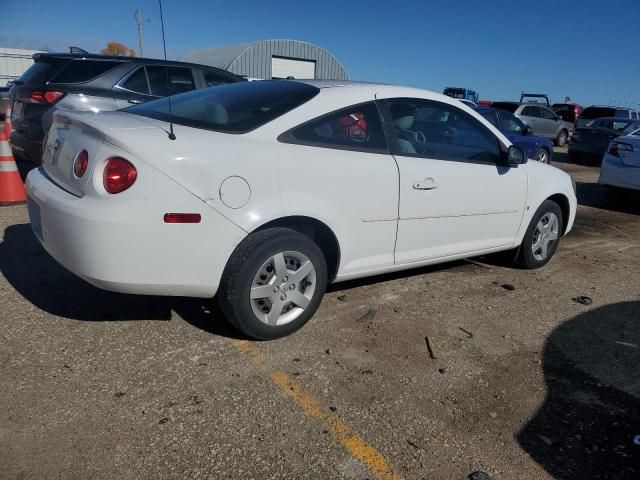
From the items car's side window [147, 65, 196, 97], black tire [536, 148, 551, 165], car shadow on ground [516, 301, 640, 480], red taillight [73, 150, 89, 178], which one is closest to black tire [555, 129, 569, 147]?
black tire [536, 148, 551, 165]

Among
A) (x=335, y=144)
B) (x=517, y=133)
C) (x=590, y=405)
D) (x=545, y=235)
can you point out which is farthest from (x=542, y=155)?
(x=590, y=405)

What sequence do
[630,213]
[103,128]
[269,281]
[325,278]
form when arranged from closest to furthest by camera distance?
[103,128] < [269,281] < [325,278] < [630,213]

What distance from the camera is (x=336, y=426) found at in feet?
→ 7.97

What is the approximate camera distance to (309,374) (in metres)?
2.86

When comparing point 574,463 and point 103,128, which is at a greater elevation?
point 103,128

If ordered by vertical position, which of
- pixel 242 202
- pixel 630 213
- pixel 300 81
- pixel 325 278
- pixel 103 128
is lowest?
pixel 630 213

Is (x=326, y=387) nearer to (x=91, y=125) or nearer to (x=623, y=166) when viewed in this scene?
(x=91, y=125)

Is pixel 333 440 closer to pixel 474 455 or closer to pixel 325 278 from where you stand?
pixel 474 455

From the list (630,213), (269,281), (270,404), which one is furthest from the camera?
Answer: (630,213)

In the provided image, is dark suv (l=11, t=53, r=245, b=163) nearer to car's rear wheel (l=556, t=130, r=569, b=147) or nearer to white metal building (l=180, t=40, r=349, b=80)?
car's rear wheel (l=556, t=130, r=569, b=147)

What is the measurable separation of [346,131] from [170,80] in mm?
4538

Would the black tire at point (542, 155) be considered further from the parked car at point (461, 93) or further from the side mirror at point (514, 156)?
the parked car at point (461, 93)

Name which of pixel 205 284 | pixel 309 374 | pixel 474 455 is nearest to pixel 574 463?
pixel 474 455

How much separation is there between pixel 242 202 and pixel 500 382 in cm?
173
